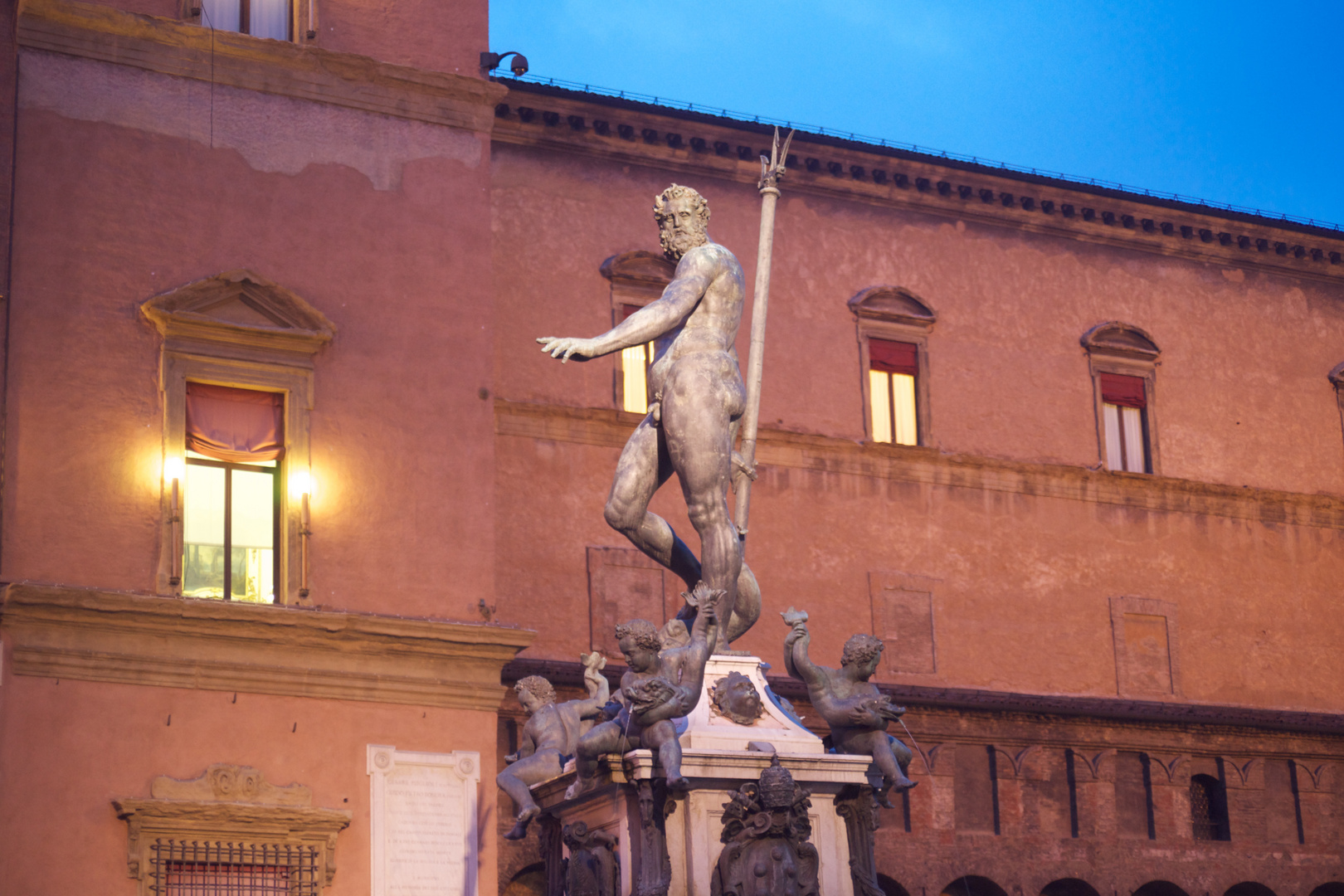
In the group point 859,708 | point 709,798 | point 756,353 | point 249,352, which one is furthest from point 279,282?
point 709,798

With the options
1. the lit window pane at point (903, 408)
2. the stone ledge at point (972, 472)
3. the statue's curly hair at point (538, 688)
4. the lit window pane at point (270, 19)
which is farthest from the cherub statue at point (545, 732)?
the lit window pane at point (903, 408)

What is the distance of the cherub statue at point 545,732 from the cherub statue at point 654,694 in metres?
1.08

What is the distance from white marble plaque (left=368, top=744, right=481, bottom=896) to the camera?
1853cm

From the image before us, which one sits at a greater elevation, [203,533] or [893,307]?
[893,307]

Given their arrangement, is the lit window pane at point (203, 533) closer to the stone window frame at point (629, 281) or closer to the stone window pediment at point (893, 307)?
the stone window frame at point (629, 281)

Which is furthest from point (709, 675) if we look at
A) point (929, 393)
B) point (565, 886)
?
point (929, 393)

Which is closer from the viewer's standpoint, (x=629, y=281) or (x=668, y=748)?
(x=668, y=748)

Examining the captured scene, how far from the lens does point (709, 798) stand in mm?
8469

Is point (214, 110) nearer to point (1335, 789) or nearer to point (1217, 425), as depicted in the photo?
point (1217, 425)

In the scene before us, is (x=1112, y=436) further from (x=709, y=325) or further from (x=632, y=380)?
(x=709, y=325)

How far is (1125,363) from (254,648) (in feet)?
46.7

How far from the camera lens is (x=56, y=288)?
1867cm

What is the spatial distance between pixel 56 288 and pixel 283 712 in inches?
166

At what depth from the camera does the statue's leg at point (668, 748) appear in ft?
26.9
